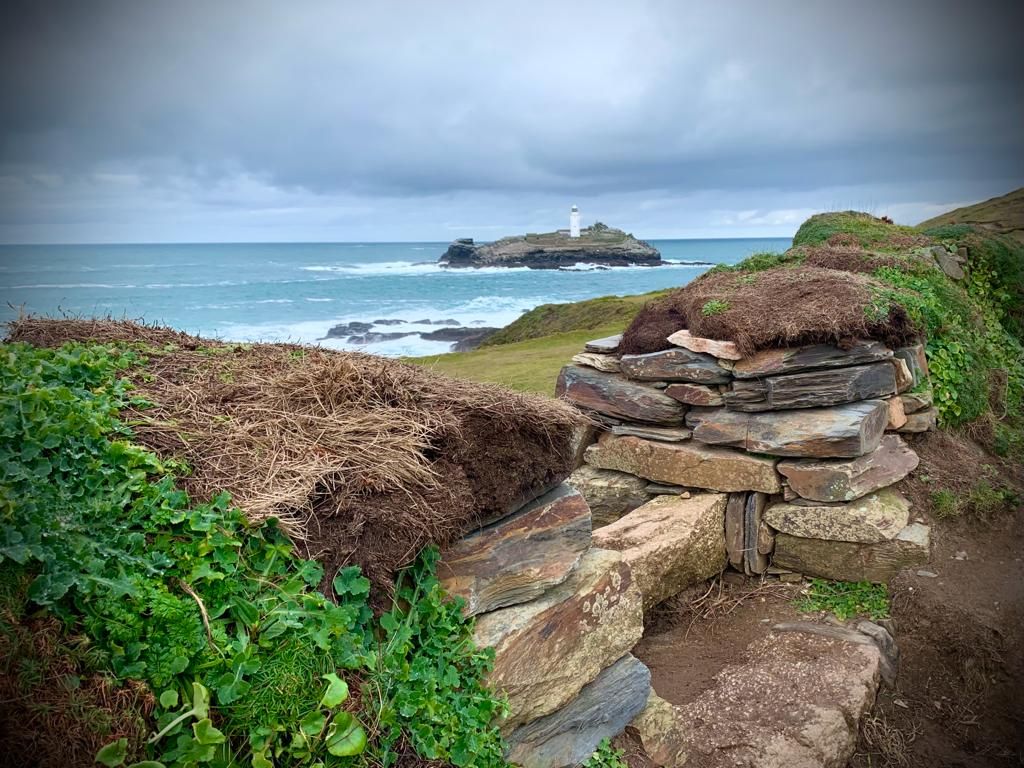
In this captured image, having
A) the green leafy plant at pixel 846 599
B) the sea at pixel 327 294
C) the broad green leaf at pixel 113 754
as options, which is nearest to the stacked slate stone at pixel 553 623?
the broad green leaf at pixel 113 754

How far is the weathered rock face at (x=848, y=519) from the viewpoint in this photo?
859 cm

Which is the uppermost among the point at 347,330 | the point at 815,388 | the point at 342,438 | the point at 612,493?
the point at 342,438

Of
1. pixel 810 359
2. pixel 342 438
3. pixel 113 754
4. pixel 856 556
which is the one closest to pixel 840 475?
pixel 856 556

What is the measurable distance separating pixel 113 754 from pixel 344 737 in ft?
3.19

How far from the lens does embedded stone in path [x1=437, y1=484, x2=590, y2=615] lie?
168 inches

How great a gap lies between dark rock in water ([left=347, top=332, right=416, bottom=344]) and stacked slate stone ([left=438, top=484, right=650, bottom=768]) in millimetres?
45795

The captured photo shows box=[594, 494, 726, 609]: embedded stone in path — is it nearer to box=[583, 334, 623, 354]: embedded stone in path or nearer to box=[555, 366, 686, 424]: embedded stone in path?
box=[555, 366, 686, 424]: embedded stone in path

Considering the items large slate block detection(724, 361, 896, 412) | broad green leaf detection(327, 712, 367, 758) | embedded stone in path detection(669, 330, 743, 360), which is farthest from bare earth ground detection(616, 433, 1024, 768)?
embedded stone in path detection(669, 330, 743, 360)

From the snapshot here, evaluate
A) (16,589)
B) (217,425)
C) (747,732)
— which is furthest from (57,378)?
(747,732)

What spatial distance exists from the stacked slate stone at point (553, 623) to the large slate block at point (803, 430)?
442cm

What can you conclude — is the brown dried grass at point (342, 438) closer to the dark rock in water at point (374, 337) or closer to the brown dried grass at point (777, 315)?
the brown dried grass at point (777, 315)

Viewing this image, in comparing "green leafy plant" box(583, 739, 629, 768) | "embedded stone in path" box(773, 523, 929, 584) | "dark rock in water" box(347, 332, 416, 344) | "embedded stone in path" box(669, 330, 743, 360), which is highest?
"embedded stone in path" box(669, 330, 743, 360)

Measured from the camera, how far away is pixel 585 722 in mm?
4824

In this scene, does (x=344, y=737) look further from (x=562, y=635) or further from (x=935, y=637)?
(x=935, y=637)
